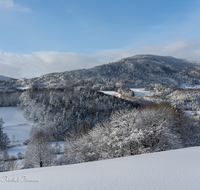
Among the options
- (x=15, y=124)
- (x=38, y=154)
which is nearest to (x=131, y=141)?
(x=38, y=154)

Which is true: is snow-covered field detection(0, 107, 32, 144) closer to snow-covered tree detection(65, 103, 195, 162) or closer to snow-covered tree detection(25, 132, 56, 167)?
snow-covered tree detection(25, 132, 56, 167)

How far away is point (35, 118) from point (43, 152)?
189 feet

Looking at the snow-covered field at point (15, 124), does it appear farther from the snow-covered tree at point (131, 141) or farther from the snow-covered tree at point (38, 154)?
the snow-covered tree at point (131, 141)

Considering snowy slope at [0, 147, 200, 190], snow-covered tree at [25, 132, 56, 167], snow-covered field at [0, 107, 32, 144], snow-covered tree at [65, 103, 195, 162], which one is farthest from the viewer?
snow-covered field at [0, 107, 32, 144]

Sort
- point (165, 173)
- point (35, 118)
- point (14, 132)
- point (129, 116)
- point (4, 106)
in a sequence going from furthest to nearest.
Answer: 1. point (4, 106)
2. point (35, 118)
3. point (14, 132)
4. point (129, 116)
5. point (165, 173)

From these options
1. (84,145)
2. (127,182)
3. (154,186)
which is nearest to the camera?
(154,186)

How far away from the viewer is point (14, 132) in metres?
70.7

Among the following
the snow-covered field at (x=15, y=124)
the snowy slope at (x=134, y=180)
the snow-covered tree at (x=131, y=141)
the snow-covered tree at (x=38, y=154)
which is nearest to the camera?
the snowy slope at (x=134, y=180)

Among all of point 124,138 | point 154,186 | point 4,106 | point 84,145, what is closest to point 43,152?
point 84,145

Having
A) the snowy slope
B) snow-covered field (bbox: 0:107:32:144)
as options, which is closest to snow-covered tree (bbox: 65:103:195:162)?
the snowy slope

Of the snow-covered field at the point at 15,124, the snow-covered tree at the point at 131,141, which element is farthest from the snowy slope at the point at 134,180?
the snow-covered field at the point at 15,124

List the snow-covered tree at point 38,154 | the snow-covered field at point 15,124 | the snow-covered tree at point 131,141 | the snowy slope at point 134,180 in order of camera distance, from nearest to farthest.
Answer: the snowy slope at point 134,180 < the snow-covered tree at point 131,141 < the snow-covered tree at point 38,154 < the snow-covered field at point 15,124

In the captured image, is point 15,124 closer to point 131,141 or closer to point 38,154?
point 38,154

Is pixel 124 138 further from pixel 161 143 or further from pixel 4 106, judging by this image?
pixel 4 106
